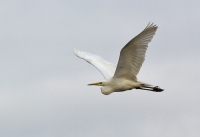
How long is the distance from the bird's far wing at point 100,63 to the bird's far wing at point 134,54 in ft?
5.85

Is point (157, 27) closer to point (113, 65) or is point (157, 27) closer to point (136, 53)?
point (136, 53)

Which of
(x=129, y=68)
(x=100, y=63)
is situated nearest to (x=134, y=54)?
(x=129, y=68)

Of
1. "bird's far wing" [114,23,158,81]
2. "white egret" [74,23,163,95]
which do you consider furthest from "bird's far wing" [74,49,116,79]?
"bird's far wing" [114,23,158,81]

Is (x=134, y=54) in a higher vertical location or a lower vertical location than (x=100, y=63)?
lower

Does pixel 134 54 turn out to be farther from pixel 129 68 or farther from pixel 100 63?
pixel 100 63

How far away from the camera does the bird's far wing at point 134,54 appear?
17016 mm

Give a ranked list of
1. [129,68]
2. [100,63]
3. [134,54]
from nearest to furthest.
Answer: [134,54] → [129,68] → [100,63]

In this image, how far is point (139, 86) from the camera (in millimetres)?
18953

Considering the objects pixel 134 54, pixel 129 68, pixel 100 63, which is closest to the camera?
pixel 134 54

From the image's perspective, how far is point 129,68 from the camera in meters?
18.3

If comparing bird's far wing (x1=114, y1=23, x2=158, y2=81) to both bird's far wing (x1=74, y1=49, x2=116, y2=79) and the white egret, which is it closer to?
the white egret

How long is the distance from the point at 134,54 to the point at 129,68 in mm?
918

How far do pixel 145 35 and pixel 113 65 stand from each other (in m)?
5.17

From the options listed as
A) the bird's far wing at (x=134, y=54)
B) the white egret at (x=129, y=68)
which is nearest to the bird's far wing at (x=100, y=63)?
the white egret at (x=129, y=68)
